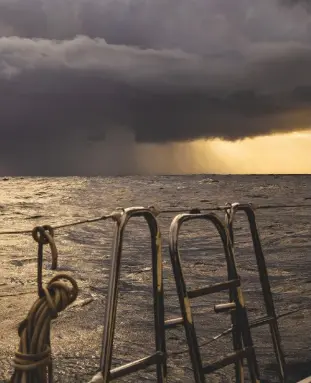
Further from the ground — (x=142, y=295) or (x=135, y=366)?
(x=135, y=366)

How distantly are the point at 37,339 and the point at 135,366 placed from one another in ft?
3.87

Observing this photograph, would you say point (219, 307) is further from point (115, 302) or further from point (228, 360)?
point (115, 302)

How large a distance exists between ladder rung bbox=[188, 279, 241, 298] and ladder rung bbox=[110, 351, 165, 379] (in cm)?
50

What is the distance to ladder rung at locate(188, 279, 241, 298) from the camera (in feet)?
15.1

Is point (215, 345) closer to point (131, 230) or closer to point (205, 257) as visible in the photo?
point (205, 257)

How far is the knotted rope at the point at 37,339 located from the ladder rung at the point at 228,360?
1662 millimetres

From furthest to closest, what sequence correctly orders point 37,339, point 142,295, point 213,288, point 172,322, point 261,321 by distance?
1. point 142,295
2. point 261,321
3. point 213,288
4. point 172,322
5. point 37,339

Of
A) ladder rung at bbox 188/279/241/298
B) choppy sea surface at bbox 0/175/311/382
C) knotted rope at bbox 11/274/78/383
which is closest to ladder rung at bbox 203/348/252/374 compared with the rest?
ladder rung at bbox 188/279/241/298

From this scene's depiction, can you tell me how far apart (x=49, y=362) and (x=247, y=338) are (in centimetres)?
226

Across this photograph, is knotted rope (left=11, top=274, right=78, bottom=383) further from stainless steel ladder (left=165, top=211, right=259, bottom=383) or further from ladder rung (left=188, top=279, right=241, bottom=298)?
ladder rung (left=188, top=279, right=241, bottom=298)

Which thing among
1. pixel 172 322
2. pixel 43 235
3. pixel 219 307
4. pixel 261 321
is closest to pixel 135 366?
pixel 172 322

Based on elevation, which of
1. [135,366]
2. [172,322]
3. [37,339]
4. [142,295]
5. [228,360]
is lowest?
[142,295]

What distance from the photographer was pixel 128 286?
1667 centimetres

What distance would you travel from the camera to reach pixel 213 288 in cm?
484
